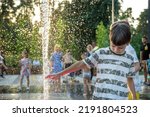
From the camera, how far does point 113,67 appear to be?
378 centimetres

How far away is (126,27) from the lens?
3691mm

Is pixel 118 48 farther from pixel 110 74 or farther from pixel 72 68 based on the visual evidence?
pixel 72 68

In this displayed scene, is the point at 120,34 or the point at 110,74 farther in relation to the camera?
the point at 110,74

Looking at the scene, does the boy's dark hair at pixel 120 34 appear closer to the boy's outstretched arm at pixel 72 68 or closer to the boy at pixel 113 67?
the boy at pixel 113 67

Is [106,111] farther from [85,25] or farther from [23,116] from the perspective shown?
[85,25]

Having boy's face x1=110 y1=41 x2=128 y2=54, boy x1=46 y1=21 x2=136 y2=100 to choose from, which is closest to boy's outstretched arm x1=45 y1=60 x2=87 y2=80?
boy x1=46 y1=21 x2=136 y2=100

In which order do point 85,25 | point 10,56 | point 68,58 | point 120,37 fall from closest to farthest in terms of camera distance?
point 120,37
point 68,58
point 10,56
point 85,25

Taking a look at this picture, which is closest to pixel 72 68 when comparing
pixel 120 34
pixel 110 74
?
pixel 110 74

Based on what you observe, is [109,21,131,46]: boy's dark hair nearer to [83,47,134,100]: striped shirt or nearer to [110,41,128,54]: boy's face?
[110,41,128,54]: boy's face

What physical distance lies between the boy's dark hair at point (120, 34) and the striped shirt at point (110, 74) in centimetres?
16

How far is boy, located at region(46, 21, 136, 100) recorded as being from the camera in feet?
12.1

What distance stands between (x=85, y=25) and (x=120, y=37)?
35563 mm

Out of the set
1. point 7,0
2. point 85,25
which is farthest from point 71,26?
point 7,0

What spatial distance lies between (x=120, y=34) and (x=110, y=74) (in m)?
0.32
